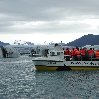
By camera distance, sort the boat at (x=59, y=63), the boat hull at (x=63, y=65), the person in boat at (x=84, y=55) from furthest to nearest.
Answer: the person in boat at (x=84, y=55) → the boat hull at (x=63, y=65) → the boat at (x=59, y=63)

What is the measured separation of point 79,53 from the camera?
186 feet

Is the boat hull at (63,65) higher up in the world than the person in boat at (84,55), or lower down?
lower down

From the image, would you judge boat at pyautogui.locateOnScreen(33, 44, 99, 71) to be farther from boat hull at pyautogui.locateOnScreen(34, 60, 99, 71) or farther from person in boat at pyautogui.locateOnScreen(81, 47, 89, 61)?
person in boat at pyautogui.locateOnScreen(81, 47, 89, 61)

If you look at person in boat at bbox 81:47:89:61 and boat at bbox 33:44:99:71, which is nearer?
boat at bbox 33:44:99:71

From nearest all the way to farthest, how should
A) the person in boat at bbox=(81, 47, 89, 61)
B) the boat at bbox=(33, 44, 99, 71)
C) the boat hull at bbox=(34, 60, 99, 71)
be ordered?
1. the boat at bbox=(33, 44, 99, 71)
2. the boat hull at bbox=(34, 60, 99, 71)
3. the person in boat at bbox=(81, 47, 89, 61)

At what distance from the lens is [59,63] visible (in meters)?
56.6

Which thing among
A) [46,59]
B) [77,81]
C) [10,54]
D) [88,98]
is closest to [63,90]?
[88,98]

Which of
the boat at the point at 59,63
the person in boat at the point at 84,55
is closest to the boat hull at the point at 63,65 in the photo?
the boat at the point at 59,63

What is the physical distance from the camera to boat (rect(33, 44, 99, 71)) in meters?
56.1

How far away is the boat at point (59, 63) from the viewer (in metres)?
56.1

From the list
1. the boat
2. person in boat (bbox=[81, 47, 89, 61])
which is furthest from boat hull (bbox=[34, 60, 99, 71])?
person in boat (bbox=[81, 47, 89, 61])

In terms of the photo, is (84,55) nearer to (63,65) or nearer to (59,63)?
(63,65)

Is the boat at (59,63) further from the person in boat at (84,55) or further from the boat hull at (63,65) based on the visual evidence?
the person in boat at (84,55)

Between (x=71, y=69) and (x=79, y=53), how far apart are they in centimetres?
307
